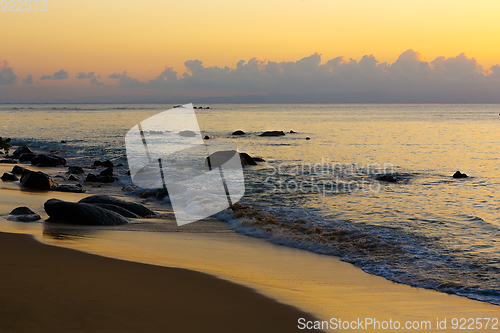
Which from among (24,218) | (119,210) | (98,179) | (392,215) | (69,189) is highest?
(24,218)

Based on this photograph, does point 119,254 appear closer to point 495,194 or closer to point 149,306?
point 149,306

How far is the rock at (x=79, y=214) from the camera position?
8.72 meters

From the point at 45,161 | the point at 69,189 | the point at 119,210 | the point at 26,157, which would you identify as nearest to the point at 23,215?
the point at 119,210

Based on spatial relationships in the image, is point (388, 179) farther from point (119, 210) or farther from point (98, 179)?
point (98, 179)

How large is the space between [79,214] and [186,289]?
15.5ft

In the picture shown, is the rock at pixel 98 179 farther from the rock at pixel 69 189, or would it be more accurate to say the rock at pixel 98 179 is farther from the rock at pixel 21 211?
the rock at pixel 21 211

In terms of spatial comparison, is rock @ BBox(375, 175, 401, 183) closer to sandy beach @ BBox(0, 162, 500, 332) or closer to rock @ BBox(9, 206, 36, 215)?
sandy beach @ BBox(0, 162, 500, 332)

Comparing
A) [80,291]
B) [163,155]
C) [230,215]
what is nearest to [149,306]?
[80,291]

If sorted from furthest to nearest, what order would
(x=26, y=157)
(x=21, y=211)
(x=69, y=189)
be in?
(x=26, y=157) < (x=69, y=189) < (x=21, y=211)

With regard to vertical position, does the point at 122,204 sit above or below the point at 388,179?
above

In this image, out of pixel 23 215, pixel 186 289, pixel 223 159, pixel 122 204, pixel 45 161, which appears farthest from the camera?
pixel 223 159

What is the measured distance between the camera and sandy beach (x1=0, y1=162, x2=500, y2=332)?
4172mm

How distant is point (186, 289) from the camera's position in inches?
202

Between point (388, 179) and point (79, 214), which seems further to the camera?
point (388, 179)
